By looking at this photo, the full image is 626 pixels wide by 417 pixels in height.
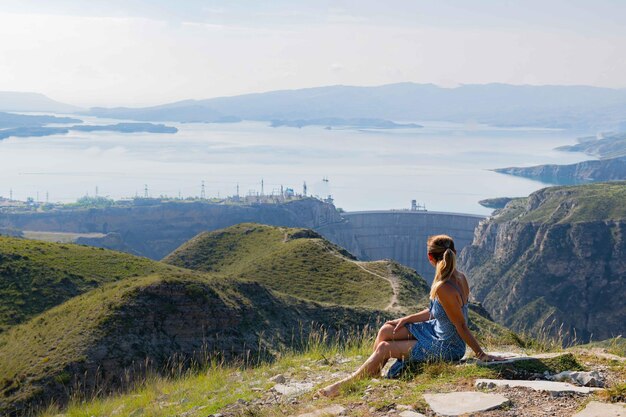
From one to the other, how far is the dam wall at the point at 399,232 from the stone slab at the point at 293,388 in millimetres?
127152

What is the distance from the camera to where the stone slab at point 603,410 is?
21.5 ft

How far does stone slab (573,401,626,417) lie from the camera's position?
6547 millimetres

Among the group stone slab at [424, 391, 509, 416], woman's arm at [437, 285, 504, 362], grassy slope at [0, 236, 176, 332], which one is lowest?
grassy slope at [0, 236, 176, 332]

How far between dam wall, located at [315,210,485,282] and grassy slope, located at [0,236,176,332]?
323ft

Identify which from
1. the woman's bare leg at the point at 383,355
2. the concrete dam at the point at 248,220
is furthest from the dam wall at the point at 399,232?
the woman's bare leg at the point at 383,355

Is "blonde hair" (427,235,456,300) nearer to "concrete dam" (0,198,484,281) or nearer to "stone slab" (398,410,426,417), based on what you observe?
"stone slab" (398,410,426,417)

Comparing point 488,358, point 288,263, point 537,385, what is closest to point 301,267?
point 288,263

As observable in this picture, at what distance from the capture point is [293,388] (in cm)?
920

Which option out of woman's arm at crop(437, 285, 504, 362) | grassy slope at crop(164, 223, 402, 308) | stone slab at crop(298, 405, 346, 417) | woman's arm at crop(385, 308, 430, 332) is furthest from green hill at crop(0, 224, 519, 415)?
stone slab at crop(298, 405, 346, 417)

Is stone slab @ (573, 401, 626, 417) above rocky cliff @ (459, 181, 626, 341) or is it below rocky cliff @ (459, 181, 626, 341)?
above

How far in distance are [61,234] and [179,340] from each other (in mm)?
124026

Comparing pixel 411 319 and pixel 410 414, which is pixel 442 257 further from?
pixel 410 414

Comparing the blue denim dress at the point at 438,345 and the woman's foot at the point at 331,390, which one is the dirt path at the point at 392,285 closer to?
the blue denim dress at the point at 438,345

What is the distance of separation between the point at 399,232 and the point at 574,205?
3179cm
